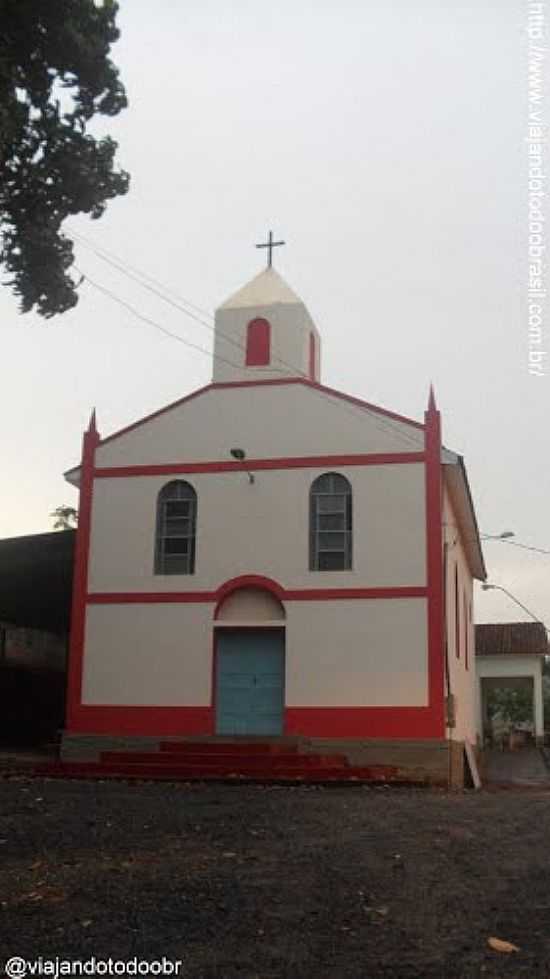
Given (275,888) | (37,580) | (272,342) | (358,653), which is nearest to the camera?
(275,888)

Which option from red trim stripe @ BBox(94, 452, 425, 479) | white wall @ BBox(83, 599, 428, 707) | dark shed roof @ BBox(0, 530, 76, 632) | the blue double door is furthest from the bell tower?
dark shed roof @ BBox(0, 530, 76, 632)

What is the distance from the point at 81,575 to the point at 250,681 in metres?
3.67

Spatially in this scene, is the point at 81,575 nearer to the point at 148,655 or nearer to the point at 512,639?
the point at 148,655

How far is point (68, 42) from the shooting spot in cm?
1198

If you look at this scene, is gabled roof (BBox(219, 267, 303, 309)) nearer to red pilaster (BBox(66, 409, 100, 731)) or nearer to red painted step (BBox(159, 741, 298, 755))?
red pilaster (BBox(66, 409, 100, 731))

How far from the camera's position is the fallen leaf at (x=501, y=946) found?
5699mm

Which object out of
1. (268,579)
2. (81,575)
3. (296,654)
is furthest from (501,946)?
(81,575)

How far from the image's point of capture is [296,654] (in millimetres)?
18156

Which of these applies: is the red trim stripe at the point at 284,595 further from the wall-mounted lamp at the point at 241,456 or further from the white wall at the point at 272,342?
the white wall at the point at 272,342

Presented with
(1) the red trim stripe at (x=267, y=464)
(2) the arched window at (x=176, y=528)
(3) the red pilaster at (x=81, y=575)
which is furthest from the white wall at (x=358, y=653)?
(3) the red pilaster at (x=81, y=575)

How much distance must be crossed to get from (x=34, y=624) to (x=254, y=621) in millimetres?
7082

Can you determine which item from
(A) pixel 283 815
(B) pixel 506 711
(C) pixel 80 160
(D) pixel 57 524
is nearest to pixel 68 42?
(C) pixel 80 160

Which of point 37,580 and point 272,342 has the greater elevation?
point 272,342

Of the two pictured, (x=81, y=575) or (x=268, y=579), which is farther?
(x=81, y=575)
